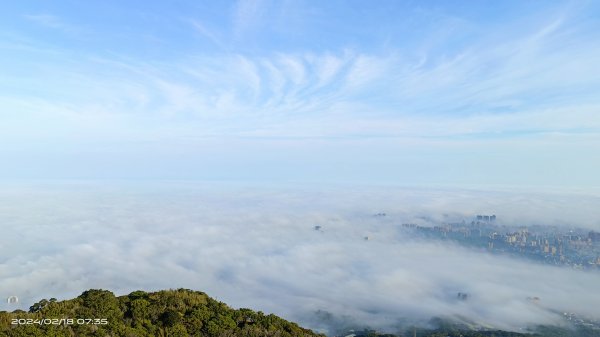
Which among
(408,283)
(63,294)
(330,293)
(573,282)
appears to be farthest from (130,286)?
(573,282)

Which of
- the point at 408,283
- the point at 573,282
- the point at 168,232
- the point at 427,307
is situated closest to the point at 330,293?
the point at 427,307

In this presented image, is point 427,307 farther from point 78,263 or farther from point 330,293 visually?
point 78,263

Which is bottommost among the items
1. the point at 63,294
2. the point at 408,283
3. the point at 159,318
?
the point at 408,283

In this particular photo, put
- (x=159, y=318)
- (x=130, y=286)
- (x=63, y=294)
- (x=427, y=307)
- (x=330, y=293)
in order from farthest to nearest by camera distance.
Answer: (x=330, y=293) → (x=427, y=307) → (x=130, y=286) → (x=63, y=294) → (x=159, y=318)

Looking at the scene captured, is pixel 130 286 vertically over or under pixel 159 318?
under

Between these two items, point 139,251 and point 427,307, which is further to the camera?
point 139,251

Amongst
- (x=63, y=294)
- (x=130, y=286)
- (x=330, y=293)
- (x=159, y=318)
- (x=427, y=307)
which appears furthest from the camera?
(x=330, y=293)

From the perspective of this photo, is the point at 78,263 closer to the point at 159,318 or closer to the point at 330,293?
the point at 330,293
